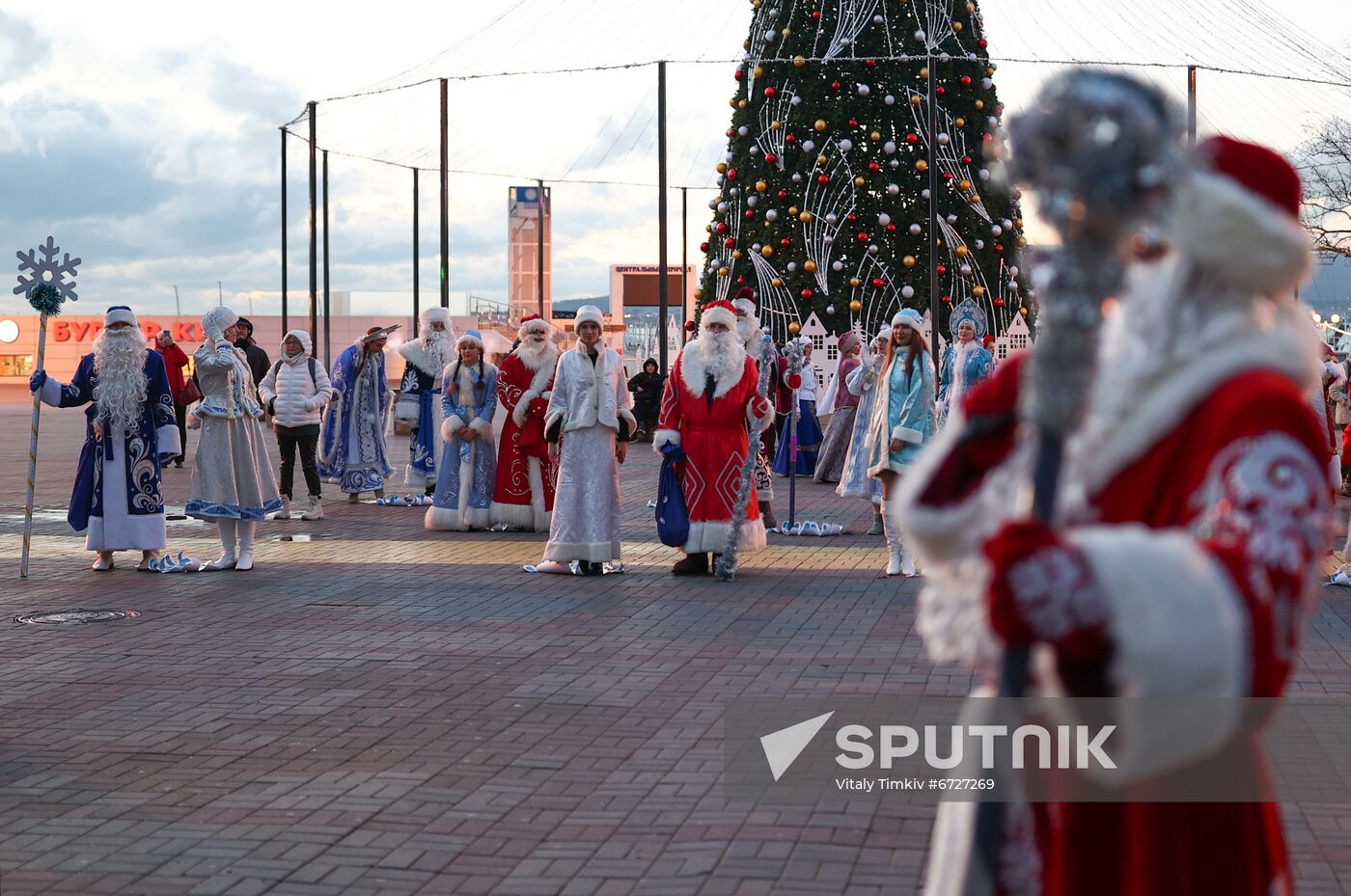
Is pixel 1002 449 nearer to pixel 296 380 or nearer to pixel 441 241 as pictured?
pixel 296 380

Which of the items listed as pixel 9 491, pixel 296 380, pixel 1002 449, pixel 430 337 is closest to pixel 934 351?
pixel 430 337

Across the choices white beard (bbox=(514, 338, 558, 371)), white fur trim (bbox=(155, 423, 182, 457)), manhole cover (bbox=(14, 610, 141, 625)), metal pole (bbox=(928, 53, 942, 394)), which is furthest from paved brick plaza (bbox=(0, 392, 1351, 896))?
metal pole (bbox=(928, 53, 942, 394))

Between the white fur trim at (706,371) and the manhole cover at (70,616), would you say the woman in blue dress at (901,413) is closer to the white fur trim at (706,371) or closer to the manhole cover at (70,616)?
the white fur trim at (706,371)

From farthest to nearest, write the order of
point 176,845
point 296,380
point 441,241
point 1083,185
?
point 441,241 < point 296,380 < point 176,845 < point 1083,185

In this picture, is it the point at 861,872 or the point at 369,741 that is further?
the point at 369,741

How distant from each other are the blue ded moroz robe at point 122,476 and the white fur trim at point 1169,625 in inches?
430

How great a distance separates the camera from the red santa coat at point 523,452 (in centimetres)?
1404

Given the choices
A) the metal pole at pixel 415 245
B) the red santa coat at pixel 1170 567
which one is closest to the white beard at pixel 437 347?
the red santa coat at pixel 1170 567

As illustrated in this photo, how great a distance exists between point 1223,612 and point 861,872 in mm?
3074

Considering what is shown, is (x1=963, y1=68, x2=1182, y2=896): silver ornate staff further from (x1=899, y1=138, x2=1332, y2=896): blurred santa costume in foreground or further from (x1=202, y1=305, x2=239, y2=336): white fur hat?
(x1=202, y1=305, x2=239, y2=336): white fur hat

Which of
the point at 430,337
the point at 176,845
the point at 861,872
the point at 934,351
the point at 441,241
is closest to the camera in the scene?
the point at 861,872

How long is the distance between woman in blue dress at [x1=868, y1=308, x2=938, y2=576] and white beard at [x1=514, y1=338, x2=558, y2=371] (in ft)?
10.7

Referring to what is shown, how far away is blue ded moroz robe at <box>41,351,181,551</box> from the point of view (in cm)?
1202

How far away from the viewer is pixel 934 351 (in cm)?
2303
